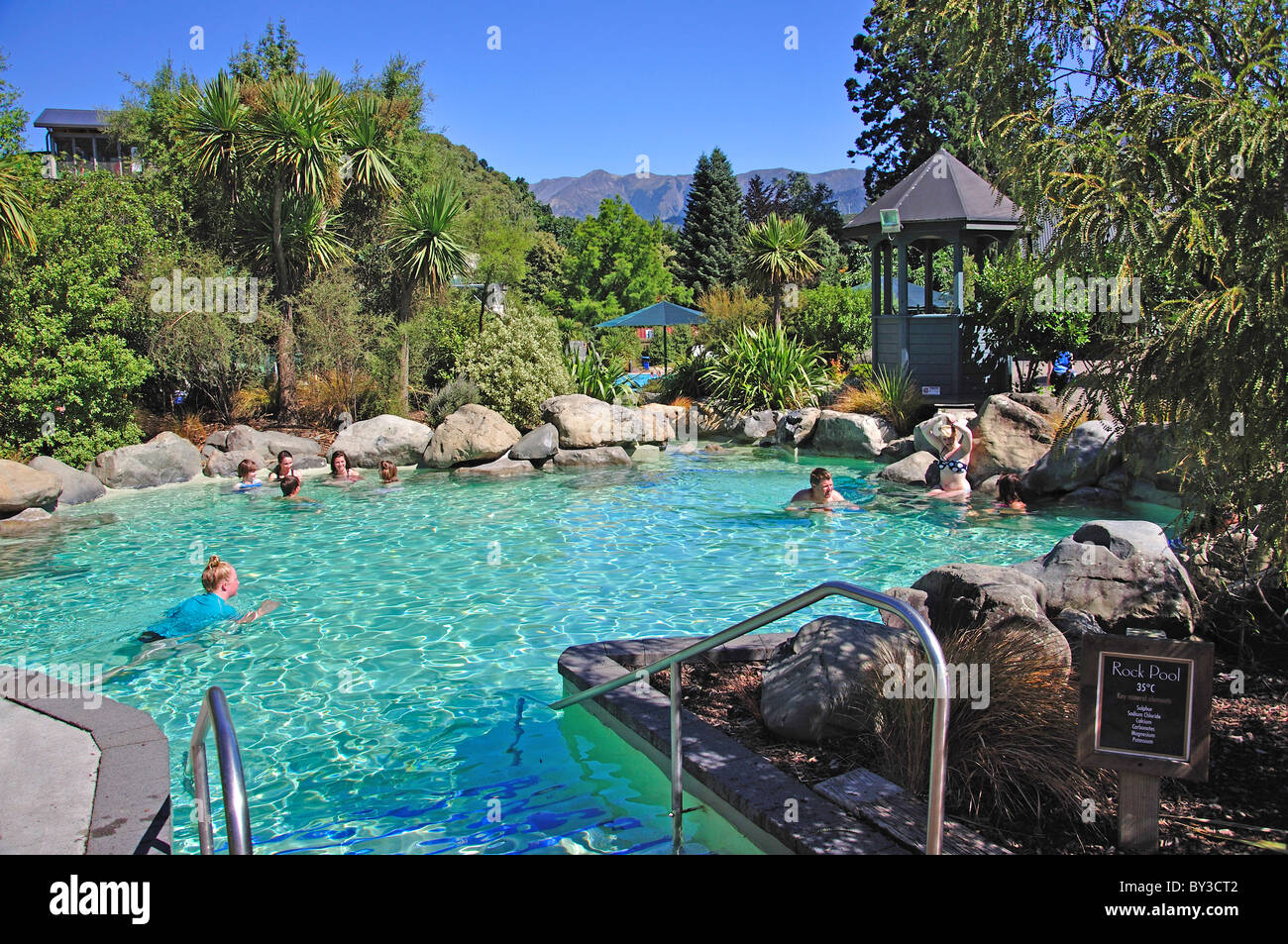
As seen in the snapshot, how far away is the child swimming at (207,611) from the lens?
25.7ft

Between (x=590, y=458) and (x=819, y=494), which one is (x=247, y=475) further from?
(x=819, y=494)

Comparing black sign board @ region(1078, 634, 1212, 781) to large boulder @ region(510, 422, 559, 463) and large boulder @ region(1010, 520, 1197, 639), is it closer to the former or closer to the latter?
large boulder @ region(1010, 520, 1197, 639)

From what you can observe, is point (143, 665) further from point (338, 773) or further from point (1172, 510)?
point (1172, 510)

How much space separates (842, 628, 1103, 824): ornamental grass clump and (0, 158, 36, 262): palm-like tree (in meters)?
13.6

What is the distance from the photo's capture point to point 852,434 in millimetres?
17766

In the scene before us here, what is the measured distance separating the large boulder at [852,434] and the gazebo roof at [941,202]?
3.92 metres

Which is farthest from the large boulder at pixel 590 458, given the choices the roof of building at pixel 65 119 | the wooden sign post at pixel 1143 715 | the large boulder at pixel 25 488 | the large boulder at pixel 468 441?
the roof of building at pixel 65 119

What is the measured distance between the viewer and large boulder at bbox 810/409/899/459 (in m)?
17.5

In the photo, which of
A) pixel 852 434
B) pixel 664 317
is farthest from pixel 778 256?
pixel 852 434

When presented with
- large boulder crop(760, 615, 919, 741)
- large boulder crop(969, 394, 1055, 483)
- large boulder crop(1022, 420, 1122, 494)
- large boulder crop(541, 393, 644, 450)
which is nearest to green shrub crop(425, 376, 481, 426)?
large boulder crop(541, 393, 644, 450)

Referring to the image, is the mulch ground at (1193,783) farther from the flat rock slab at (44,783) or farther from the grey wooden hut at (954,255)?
the grey wooden hut at (954,255)

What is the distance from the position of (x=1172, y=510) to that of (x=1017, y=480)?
189 cm
